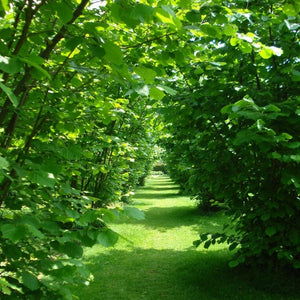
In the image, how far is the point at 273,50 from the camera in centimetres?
198

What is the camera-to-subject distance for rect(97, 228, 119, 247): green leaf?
4.57 feet

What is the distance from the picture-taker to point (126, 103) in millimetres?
3787

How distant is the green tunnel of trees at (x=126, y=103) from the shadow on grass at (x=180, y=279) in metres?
0.47

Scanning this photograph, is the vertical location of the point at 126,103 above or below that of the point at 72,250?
above

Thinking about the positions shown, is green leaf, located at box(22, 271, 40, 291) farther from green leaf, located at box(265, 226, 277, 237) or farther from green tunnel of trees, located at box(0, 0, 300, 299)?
green leaf, located at box(265, 226, 277, 237)

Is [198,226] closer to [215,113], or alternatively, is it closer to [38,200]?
[215,113]

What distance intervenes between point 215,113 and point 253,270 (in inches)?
122

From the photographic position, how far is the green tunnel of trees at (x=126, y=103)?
1.51m

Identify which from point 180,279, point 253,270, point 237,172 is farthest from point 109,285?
point 237,172

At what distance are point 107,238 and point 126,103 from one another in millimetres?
2564

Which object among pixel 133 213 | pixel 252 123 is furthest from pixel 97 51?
pixel 252 123

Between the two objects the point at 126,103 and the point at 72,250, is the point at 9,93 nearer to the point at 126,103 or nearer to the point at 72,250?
the point at 72,250

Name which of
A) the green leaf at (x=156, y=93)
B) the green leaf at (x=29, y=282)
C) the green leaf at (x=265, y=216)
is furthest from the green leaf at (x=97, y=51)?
the green leaf at (x=265, y=216)

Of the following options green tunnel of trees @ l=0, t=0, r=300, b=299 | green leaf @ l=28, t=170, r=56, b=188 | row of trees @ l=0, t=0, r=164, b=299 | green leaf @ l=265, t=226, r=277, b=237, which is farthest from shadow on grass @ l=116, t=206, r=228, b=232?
green leaf @ l=28, t=170, r=56, b=188
